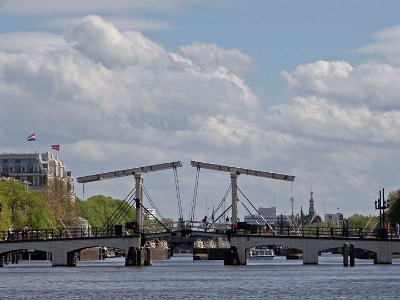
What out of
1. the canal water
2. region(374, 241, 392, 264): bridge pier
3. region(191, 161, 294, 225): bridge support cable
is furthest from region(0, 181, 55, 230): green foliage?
region(374, 241, 392, 264): bridge pier

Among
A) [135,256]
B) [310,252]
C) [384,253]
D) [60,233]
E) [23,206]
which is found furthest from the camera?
[23,206]

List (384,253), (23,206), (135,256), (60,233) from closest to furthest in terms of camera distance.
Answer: (384,253), (135,256), (60,233), (23,206)

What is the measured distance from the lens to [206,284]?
107m

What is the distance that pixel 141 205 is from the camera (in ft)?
469

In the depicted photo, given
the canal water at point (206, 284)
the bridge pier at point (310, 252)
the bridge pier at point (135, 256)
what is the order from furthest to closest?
the bridge pier at point (135, 256)
the bridge pier at point (310, 252)
the canal water at point (206, 284)

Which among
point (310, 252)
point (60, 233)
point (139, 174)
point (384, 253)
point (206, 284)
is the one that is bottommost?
point (206, 284)

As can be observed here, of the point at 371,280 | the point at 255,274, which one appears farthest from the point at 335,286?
the point at 255,274

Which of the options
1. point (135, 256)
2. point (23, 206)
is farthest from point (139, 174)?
point (23, 206)

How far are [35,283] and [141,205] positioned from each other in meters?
34.2

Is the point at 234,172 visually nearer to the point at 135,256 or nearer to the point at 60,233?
the point at 135,256

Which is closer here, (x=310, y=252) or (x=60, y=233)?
(x=310, y=252)

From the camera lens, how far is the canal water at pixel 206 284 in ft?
301

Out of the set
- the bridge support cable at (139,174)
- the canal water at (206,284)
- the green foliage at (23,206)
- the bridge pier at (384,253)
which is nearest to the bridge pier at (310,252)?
the bridge pier at (384,253)

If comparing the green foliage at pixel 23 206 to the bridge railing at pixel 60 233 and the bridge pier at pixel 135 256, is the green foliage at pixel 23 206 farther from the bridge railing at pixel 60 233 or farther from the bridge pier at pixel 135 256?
the bridge pier at pixel 135 256
